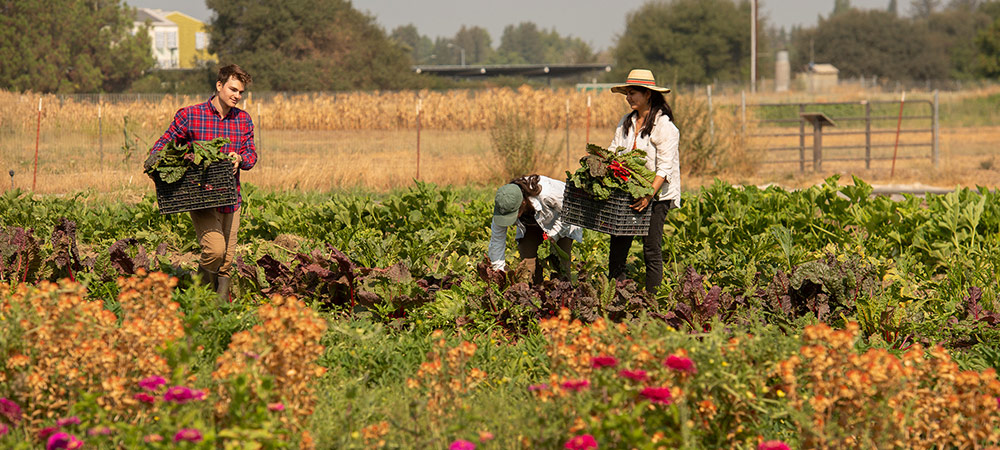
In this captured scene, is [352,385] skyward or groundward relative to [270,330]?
groundward

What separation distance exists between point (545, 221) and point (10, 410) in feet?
10.8

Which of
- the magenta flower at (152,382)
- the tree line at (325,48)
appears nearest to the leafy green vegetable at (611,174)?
the magenta flower at (152,382)

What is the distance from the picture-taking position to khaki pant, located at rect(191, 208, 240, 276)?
5711mm

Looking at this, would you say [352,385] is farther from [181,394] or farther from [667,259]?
[667,259]

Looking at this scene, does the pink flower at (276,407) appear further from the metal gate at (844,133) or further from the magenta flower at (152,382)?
the metal gate at (844,133)

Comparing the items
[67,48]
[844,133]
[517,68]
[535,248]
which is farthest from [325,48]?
[535,248]

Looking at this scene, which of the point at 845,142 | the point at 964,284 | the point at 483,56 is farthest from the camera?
the point at 483,56

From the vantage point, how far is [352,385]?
12.8 ft

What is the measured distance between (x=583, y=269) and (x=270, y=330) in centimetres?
323

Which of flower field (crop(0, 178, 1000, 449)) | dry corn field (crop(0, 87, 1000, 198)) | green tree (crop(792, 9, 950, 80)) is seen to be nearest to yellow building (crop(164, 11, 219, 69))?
green tree (crop(792, 9, 950, 80))

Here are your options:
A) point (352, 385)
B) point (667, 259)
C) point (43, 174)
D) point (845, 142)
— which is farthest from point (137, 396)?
point (845, 142)

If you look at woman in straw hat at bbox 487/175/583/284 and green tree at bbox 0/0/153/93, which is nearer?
woman in straw hat at bbox 487/175/583/284

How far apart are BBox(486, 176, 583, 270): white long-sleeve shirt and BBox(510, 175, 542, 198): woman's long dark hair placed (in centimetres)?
4

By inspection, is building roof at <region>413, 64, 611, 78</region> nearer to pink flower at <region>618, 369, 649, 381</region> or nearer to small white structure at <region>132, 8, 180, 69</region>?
small white structure at <region>132, 8, 180, 69</region>
